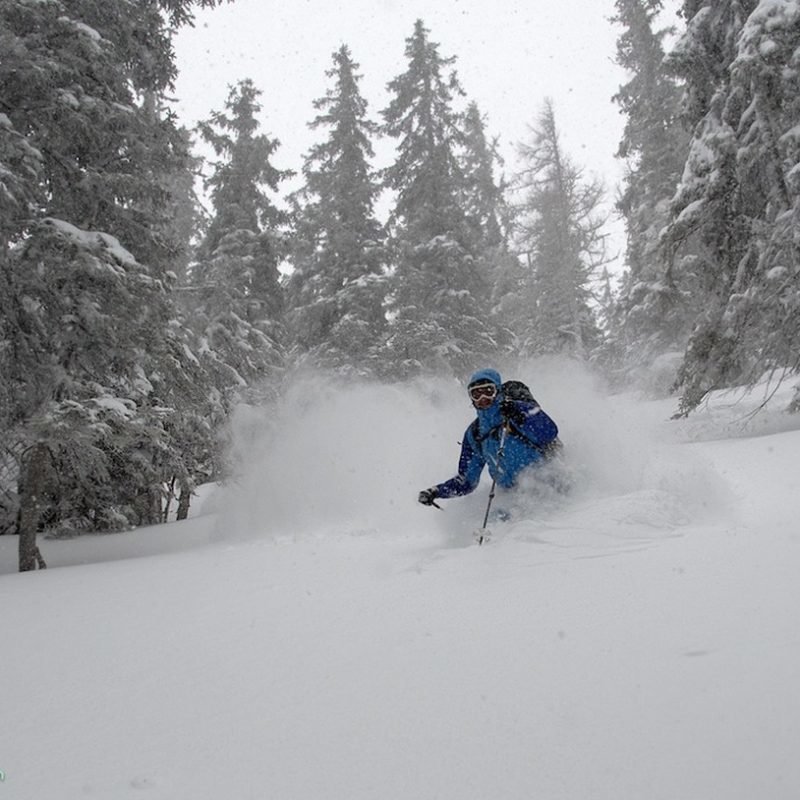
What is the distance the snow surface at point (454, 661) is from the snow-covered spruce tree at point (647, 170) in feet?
46.7

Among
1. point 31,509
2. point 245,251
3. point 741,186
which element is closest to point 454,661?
point 31,509

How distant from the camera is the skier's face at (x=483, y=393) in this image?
20.1 feet

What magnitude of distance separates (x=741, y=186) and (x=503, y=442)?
6491mm

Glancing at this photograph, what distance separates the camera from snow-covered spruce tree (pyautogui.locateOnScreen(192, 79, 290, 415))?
16984 mm

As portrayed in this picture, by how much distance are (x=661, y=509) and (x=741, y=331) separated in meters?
5.84

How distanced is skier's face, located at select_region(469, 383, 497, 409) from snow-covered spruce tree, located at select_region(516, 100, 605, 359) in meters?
21.2

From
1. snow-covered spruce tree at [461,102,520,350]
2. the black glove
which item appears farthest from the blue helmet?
snow-covered spruce tree at [461,102,520,350]

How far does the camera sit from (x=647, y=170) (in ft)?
67.4

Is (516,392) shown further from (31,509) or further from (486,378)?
(31,509)

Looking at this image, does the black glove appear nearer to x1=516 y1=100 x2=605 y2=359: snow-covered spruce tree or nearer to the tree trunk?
the tree trunk

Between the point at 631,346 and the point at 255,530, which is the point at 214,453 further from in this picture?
the point at 631,346

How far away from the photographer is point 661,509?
5090mm

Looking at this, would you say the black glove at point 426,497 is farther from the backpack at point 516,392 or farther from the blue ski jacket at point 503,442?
the backpack at point 516,392

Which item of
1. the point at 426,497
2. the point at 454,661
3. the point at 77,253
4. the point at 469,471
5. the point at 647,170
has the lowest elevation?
the point at 454,661
